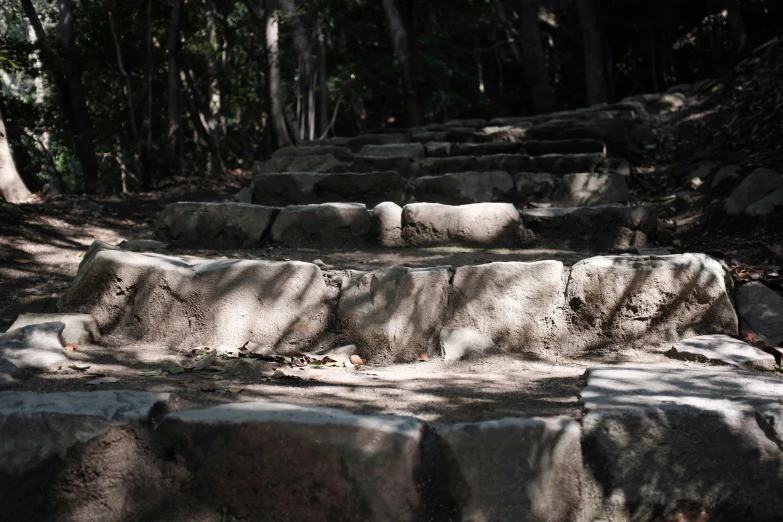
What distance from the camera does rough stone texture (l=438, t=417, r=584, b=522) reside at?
2.18 m

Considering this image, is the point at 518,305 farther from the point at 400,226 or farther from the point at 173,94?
the point at 173,94

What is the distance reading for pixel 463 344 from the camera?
315 centimetres

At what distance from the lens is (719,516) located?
221 centimetres

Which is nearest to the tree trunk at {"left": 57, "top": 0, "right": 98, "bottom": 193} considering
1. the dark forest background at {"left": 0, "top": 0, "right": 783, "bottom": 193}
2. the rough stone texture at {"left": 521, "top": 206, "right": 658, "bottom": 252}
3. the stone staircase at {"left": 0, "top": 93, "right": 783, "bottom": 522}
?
the dark forest background at {"left": 0, "top": 0, "right": 783, "bottom": 193}

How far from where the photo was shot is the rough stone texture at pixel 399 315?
3172mm

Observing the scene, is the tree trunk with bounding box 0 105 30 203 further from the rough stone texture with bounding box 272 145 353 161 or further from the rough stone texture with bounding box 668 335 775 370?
the rough stone texture with bounding box 668 335 775 370

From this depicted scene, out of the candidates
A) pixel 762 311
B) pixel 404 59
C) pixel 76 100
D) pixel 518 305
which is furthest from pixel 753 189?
pixel 76 100

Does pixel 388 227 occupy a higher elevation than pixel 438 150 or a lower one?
lower

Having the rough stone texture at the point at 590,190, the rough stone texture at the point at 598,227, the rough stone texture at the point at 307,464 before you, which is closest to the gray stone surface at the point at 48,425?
the rough stone texture at the point at 307,464

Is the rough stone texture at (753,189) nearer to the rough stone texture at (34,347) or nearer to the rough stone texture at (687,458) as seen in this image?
the rough stone texture at (687,458)

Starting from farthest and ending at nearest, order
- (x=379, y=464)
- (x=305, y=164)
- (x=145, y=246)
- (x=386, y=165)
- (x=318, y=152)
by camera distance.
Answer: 1. (x=318, y=152)
2. (x=305, y=164)
3. (x=386, y=165)
4. (x=145, y=246)
5. (x=379, y=464)

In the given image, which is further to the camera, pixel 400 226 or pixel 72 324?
pixel 400 226

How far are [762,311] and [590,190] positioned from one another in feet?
7.92

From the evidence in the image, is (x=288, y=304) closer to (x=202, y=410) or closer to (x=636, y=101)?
(x=202, y=410)
